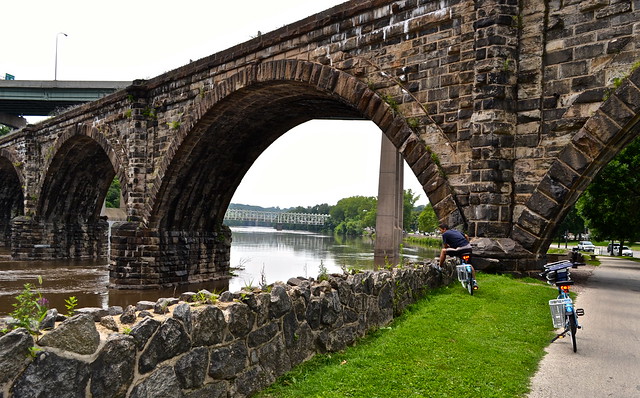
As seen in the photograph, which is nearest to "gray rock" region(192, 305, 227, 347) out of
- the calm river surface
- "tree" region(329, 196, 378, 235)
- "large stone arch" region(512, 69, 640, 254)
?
"large stone arch" region(512, 69, 640, 254)

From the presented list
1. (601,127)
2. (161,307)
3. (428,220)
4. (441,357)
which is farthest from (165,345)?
(428,220)

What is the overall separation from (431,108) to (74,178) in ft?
87.5

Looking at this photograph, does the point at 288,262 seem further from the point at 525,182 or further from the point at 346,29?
the point at 525,182

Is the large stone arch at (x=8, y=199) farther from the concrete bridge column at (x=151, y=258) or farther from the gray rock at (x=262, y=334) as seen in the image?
the gray rock at (x=262, y=334)

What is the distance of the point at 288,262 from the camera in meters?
33.7

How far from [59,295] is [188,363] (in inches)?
658

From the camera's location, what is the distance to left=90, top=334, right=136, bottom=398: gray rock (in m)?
3.54

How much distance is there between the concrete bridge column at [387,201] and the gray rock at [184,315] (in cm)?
2780

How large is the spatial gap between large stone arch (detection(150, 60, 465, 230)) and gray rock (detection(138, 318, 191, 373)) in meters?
7.78

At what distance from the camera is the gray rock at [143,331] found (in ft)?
12.6

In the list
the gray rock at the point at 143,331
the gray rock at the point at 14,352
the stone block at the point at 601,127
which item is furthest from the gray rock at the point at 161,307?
the stone block at the point at 601,127

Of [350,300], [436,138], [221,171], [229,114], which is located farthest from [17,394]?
[221,171]

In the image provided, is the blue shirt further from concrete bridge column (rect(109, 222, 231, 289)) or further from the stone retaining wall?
concrete bridge column (rect(109, 222, 231, 289))

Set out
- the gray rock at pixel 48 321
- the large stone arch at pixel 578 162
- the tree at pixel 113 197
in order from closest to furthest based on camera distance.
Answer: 1. the gray rock at pixel 48 321
2. the large stone arch at pixel 578 162
3. the tree at pixel 113 197
